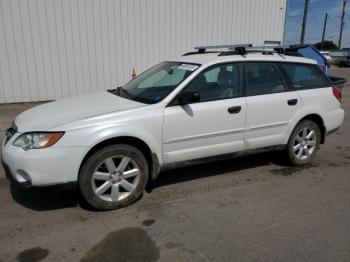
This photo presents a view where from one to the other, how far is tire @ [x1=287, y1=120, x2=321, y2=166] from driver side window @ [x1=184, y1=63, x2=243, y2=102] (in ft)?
3.96

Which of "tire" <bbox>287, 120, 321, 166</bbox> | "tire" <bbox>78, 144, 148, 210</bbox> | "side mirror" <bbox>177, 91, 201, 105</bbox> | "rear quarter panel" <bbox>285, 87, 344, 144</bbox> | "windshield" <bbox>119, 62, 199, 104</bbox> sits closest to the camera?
"tire" <bbox>78, 144, 148, 210</bbox>

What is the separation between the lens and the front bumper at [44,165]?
315cm

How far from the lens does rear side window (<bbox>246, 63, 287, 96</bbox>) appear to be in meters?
4.36

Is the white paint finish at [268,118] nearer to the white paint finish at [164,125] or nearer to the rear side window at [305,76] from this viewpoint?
the white paint finish at [164,125]

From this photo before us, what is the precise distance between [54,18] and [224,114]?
7179 mm

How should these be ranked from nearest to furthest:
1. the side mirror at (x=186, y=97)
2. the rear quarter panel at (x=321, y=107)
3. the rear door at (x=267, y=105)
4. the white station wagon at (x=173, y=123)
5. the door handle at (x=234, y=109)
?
the white station wagon at (x=173, y=123), the side mirror at (x=186, y=97), the door handle at (x=234, y=109), the rear door at (x=267, y=105), the rear quarter panel at (x=321, y=107)

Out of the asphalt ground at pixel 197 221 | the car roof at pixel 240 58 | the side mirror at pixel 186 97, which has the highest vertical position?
the car roof at pixel 240 58

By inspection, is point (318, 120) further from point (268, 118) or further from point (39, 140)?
point (39, 140)

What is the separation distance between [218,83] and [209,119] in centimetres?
54

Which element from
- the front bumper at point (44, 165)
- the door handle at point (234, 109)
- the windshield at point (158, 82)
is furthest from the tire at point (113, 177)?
the door handle at point (234, 109)

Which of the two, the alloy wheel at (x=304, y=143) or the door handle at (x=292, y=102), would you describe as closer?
the door handle at (x=292, y=102)

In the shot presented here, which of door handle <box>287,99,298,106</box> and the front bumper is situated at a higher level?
door handle <box>287,99,298,106</box>

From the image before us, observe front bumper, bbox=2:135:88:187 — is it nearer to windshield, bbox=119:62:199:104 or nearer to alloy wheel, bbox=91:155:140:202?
alloy wheel, bbox=91:155:140:202

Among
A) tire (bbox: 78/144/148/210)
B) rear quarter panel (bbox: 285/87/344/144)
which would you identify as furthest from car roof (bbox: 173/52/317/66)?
tire (bbox: 78/144/148/210)
